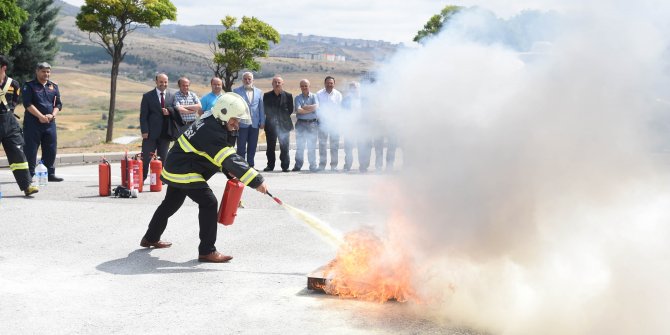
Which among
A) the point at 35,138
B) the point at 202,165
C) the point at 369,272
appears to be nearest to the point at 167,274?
the point at 202,165

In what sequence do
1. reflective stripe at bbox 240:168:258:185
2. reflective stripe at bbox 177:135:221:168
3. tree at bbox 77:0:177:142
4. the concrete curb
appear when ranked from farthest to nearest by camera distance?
tree at bbox 77:0:177:142 → the concrete curb → reflective stripe at bbox 177:135:221:168 → reflective stripe at bbox 240:168:258:185

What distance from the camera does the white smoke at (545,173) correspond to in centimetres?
537

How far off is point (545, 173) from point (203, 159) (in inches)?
130

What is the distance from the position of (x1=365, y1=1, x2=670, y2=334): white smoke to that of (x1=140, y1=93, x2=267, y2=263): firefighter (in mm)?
1855

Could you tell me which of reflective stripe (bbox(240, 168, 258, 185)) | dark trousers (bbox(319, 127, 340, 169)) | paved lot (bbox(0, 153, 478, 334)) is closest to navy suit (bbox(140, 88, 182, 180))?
paved lot (bbox(0, 153, 478, 334))

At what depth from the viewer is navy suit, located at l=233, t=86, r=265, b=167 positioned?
14.4 meters

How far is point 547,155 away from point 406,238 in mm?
1303

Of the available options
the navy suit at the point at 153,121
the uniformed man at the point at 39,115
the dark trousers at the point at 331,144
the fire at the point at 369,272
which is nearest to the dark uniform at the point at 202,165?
the fire at the point at 369,272

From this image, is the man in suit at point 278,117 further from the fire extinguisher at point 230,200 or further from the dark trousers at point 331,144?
the fire extinguisher at point 230,200

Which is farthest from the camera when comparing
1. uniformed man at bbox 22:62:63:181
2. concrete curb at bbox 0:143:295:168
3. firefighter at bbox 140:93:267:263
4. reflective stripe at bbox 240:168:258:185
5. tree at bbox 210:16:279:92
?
tree at bbox 210:16:279:92

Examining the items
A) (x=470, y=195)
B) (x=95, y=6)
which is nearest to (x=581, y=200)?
(x=470, y=195)

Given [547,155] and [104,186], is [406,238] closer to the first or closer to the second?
[547,155]

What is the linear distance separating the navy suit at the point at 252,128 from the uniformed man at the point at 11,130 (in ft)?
14.3

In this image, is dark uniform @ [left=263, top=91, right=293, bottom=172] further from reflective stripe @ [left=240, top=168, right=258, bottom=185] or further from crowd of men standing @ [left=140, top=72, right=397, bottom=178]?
reflective stripe @ [left=240, top=168, right=258, bottom=185]
